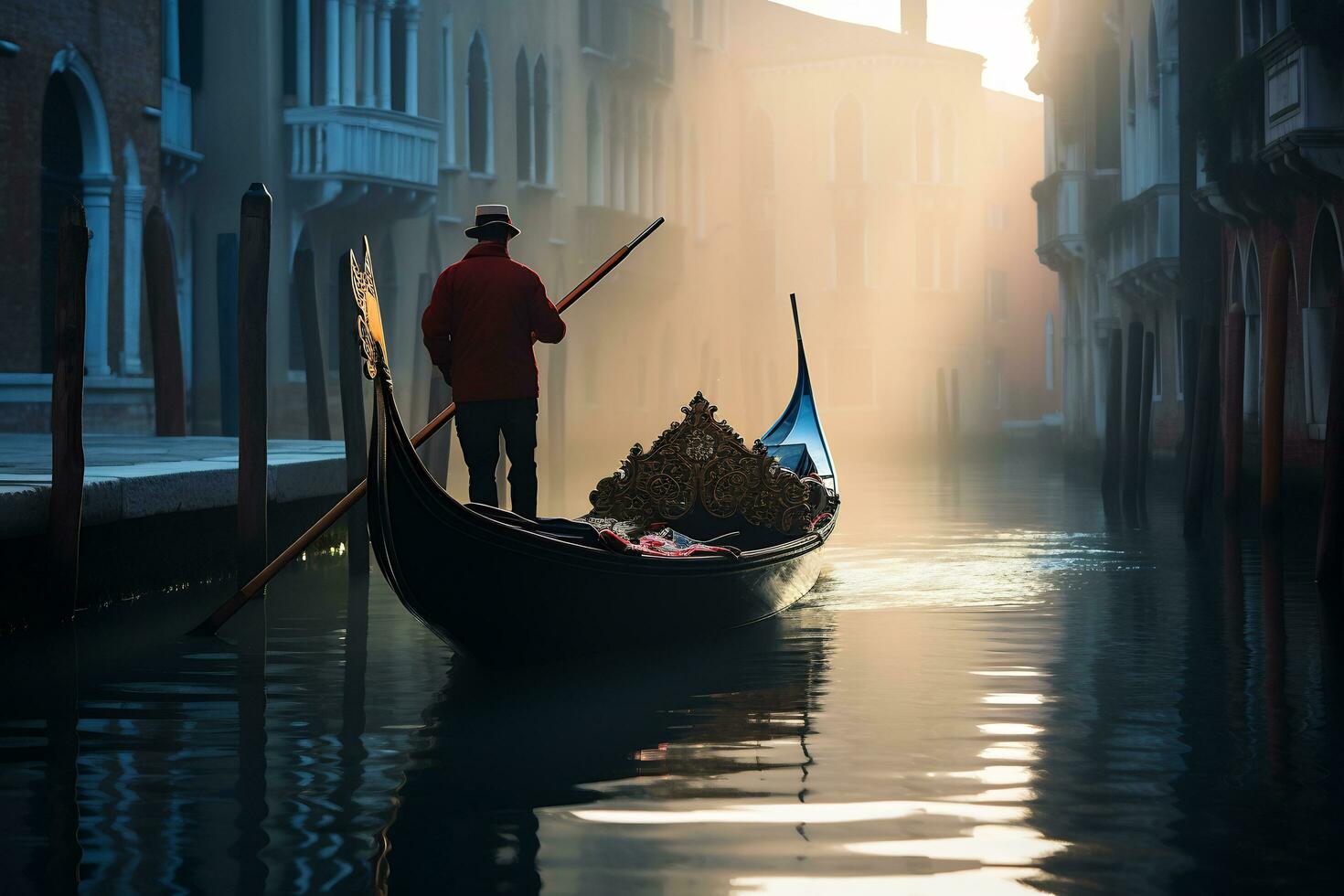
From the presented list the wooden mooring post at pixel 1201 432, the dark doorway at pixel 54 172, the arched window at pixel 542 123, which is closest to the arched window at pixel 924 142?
the arched window at pixel 542 123

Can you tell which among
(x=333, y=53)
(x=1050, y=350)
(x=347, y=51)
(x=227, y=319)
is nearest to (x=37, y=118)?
(x=227, y=319)

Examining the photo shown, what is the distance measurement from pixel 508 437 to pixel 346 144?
10.3 meters

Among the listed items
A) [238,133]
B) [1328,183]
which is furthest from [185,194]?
[1328,183]

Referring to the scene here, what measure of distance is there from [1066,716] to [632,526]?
2.42 meters

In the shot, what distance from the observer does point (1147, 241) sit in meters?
16.0

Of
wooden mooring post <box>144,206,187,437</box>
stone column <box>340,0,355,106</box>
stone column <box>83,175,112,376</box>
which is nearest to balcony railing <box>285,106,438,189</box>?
stone column <box>340,0,355,106</box>

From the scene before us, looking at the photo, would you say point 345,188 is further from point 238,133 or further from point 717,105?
point 717,105

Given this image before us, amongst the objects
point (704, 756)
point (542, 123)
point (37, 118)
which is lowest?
point (704, 756)

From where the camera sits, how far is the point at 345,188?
53.6ft

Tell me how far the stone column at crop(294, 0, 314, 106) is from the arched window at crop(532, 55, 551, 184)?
5449 mm

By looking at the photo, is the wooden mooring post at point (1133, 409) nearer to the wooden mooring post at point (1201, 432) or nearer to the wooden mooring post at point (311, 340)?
the wooden mooring post at point (1201, 432)

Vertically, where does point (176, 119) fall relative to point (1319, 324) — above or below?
above

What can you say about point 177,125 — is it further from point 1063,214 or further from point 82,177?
point 1063,214

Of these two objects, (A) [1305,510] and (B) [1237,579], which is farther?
(A) [1305,510]
